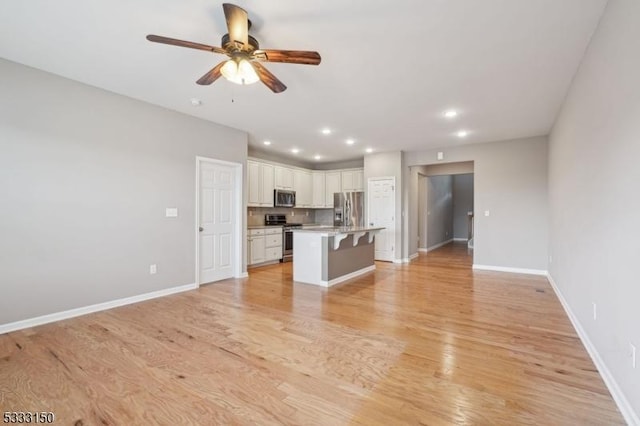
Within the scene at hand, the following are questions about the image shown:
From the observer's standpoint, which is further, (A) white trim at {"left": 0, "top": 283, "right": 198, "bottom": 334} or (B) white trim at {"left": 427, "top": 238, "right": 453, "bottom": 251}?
(B) white trim at {"left": 427, "top": 238, "right": 453, "bottom": 251}

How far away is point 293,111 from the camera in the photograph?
430 cm

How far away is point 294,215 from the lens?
8.19 meters

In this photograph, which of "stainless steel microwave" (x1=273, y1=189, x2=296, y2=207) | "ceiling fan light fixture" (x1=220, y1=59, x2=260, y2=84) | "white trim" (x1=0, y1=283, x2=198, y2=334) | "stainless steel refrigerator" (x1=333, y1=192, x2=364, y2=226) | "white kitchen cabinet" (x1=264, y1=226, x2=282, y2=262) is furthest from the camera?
"stainless steel refrigerator" (x1=333, y1=192, x2=364, y2=226)

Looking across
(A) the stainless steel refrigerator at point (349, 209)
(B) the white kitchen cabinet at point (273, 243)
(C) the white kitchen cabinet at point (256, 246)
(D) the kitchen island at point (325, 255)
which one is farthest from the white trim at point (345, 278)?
(B) the white kitchen cabinet at point (273, 243)

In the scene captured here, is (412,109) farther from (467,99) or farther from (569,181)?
(569,181)

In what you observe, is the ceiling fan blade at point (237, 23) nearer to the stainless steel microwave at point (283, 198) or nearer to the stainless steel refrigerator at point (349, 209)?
the stainless steel microwave at point (283, 198)

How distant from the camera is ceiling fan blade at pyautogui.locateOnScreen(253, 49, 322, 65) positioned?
7.20 ft

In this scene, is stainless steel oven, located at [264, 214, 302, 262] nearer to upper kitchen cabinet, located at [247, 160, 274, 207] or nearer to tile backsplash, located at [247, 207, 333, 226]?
tile backsplash, located at [247, 207, 333, 226]

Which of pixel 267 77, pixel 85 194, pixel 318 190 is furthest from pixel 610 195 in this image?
pixel 318 190

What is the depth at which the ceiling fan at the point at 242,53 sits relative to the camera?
6.77 feet

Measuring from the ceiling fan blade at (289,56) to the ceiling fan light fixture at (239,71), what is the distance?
0.39ft

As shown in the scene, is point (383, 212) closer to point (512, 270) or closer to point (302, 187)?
point (302, 187)

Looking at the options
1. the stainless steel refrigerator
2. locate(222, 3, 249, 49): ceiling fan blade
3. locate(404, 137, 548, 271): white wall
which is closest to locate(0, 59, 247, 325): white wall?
locate(222, 3, 249, 49): ceiling fan blade

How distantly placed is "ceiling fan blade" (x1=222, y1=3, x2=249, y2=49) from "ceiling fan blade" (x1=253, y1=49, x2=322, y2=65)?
14 centimetres
